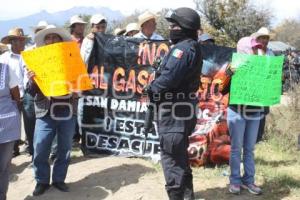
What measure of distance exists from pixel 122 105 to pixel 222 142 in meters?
1.64

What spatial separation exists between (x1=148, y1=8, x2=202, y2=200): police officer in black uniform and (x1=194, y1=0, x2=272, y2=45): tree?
21300 millimetres

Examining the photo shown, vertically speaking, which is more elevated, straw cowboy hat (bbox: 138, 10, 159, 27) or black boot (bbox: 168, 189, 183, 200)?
straw cowboy hat (bbox: 138, 10, 159, 27)

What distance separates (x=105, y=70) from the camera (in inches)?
303

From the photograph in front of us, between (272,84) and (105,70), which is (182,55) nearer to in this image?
(272,84)

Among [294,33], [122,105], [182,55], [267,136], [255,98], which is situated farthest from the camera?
[294,33]

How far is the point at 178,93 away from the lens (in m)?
4.98

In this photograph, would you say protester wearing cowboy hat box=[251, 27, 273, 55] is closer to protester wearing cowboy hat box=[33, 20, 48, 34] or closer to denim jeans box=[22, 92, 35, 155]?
denim jeans box=[22, 92, 35, 155]

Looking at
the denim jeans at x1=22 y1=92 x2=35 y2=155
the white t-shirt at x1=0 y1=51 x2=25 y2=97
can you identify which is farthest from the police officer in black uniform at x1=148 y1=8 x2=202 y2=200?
the white t-shirt at x1=0 y1=51 x2=25 y2=97

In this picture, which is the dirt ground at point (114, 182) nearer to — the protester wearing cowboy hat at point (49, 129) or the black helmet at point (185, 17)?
the protester wearing cowboy hat at point (49, 129)

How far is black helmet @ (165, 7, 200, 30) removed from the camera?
15.8ft

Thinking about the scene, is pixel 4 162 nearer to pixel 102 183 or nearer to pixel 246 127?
pixel 102 183

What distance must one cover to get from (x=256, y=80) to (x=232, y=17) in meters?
21.4

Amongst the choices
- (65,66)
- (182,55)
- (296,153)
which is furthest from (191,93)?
(296,153)

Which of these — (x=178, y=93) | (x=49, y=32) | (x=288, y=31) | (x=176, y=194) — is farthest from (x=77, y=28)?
(x=288, y=31)
